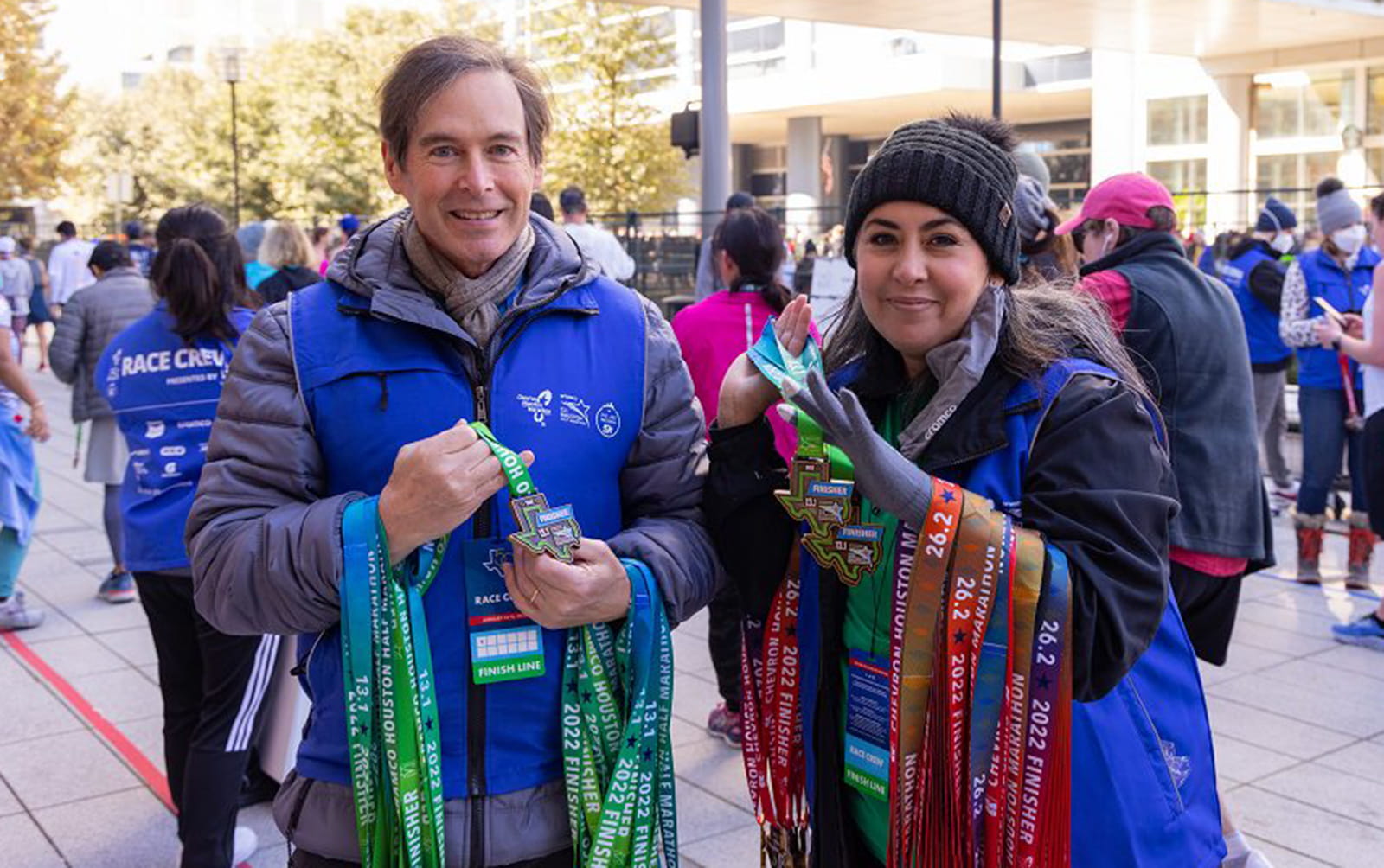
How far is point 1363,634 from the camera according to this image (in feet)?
21.4

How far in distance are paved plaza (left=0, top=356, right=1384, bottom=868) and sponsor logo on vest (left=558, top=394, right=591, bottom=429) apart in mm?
2492

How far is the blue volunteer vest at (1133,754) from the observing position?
2.05 metres

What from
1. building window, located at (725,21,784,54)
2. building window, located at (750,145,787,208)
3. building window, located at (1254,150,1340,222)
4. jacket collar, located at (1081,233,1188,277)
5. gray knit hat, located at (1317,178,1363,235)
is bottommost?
jacket collar, located at (1081,233,1188,277)

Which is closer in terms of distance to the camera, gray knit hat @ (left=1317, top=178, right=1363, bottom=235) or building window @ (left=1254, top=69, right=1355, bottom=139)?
gray knit hat @ (left=1317, top=178, right=1363, bottom=235)

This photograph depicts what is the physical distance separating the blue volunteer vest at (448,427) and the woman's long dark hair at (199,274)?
2178mm

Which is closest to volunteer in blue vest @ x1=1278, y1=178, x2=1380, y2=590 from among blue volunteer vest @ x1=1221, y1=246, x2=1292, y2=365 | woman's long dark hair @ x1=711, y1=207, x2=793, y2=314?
blue volunteer vest @ x1=1221, y1=246, x2=1292, y2=365

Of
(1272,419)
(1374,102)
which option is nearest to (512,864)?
(1272,419)

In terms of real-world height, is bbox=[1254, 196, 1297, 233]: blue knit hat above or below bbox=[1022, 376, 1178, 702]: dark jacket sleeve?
above

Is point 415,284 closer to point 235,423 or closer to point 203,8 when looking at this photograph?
point 235,423

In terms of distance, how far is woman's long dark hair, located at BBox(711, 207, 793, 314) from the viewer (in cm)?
530

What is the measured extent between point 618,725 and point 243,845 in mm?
2572

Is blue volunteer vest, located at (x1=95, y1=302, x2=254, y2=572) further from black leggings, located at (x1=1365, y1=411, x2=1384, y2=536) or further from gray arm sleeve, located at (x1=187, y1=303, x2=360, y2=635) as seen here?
black leggings, located at (x1=1365, y1=411, x2=1384, y2=536)

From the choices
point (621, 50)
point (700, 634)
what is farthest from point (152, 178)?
point (700, 634)

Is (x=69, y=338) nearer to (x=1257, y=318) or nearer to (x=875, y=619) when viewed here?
(x=875, y=619)
